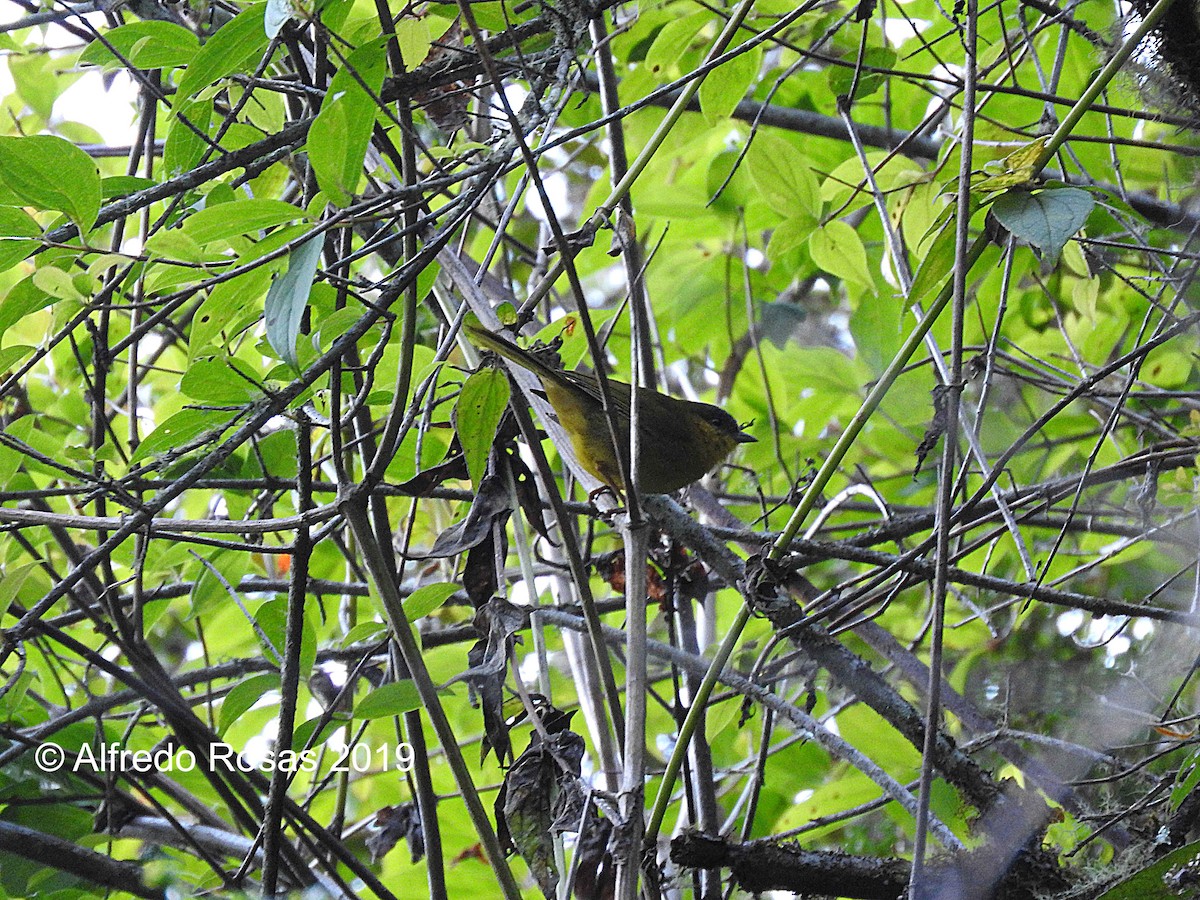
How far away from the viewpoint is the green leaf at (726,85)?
2.41m

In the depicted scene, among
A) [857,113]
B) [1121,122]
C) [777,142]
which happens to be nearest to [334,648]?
[777,142]

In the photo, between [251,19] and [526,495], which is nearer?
[251,19]

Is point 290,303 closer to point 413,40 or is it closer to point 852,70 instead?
point 413,40

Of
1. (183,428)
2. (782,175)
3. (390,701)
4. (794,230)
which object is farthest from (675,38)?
(390,701)

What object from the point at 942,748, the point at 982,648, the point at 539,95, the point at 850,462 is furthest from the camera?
the point at 850,462

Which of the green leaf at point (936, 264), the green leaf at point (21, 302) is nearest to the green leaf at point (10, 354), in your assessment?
the green leaf at point (21, 302)

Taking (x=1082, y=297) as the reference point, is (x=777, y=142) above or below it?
above

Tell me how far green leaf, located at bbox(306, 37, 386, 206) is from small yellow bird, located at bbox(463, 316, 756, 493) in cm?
97

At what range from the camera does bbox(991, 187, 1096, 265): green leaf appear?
1.39 metres

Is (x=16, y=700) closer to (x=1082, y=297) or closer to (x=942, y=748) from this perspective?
(x=942, y=748)

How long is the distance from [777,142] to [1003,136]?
0.59 m

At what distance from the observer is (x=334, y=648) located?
265 centimetres

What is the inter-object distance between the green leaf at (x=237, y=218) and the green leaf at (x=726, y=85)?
1.27m

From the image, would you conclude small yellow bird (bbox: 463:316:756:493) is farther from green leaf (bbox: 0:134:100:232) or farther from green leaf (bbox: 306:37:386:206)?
green leaf (bbox: 0:134:100:232)
